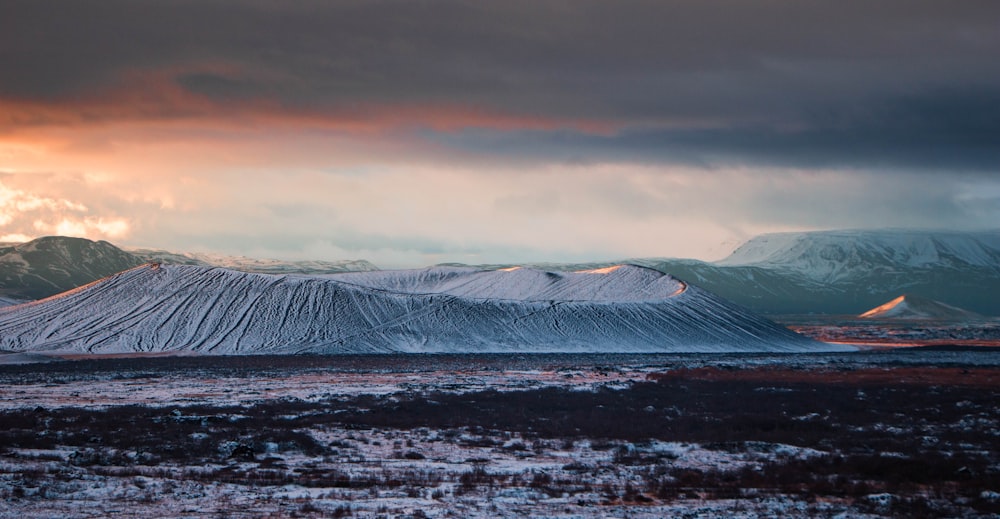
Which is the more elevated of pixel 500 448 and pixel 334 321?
pixel 334 321

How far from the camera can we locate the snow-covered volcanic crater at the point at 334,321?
4806 inches

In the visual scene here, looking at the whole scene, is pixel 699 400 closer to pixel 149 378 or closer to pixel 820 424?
pixel 820 424

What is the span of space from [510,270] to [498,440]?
153m

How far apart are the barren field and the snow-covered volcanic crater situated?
52303mm

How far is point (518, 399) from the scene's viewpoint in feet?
184

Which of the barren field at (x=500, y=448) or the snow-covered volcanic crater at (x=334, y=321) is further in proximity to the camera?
the snow-covered volcanic crater at (x=334, y=321)

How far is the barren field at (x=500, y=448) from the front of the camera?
25516mm

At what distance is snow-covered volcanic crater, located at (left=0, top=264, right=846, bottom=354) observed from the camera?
12206 cm

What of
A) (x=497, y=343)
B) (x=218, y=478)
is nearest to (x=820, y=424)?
(x=218, y=478)

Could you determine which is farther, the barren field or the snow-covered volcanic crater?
the snow-covered volcanic crater

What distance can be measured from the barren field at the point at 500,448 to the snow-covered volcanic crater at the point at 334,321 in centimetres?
5230

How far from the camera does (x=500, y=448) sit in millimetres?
36562

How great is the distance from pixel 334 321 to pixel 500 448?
99.0m

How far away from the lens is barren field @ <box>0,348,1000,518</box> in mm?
25516
